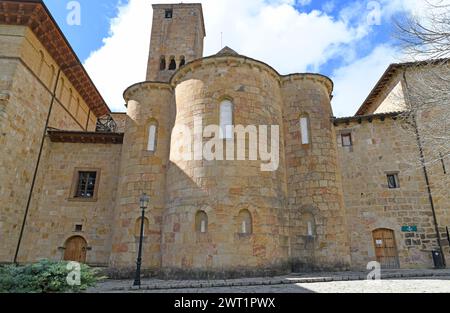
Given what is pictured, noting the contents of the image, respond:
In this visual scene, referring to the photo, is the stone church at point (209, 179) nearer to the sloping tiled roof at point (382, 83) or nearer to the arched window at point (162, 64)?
the sloping tiled roof at point (382, 83)

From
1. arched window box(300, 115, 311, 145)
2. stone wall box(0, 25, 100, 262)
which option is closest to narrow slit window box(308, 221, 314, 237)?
arched window box(300, 115, 311, 145)

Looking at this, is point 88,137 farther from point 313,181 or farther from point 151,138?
point 313,181

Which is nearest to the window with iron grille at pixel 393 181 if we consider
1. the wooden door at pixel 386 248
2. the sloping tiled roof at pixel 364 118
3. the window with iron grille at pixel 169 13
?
the wooden door at pixel 386 248

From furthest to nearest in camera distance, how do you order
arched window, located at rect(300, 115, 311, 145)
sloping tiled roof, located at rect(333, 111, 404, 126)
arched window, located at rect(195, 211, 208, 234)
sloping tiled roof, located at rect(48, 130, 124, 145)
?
sloping tiled roof, located at rect(48, 130, 124, 145)
sloping tiled roof, located at rect(333, 111, 404, 126)
arched window, located at rect(300, 115, 311, 145)
arched window, located at rect(195, 211, 208, 234)

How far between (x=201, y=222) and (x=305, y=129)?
25.1 ft

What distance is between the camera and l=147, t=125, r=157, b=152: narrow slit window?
14664 mm

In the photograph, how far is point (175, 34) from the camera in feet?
90.5

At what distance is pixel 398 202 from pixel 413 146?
3176 millimetres

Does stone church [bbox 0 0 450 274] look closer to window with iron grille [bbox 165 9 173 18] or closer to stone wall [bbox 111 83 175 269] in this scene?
stone wall [bbox 111 83 175 269]

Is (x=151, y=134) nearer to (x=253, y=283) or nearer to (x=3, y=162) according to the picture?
(x=3, y=162)

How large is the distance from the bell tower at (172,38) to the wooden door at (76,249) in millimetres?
15653

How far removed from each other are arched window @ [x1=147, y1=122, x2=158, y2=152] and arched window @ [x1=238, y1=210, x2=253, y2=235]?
5941 mm
